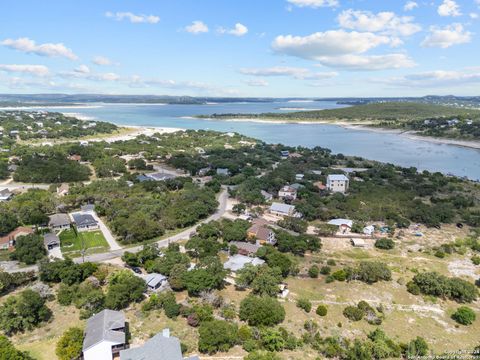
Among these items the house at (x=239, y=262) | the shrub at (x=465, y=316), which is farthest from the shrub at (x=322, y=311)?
the shrub at (x=465, y=316)

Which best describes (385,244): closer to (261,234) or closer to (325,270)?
(325,270)

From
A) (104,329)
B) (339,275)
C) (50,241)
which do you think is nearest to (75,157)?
(50,241)

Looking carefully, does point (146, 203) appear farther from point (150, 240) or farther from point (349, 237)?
point (349, 237)

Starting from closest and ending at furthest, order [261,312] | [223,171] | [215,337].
→ [215,337] → [261,312] → [223,171]

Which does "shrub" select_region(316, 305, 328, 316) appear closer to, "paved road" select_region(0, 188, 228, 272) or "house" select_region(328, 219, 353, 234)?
"house" select_region(328, 219, 353, 234)

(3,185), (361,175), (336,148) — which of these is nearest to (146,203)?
(3,185)

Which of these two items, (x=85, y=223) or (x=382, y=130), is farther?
(x=382, y=130)
